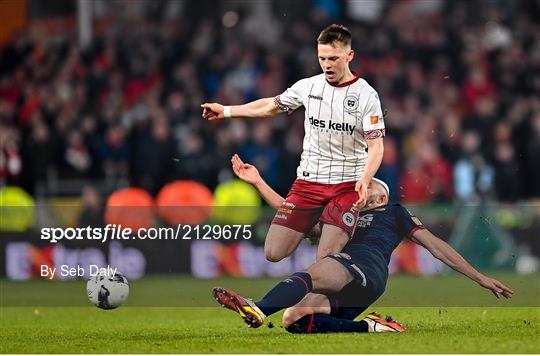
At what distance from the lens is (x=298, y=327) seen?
957 cm

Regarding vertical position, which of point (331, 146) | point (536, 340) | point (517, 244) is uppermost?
point (331, 146)

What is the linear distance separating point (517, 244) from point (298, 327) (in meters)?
7.03

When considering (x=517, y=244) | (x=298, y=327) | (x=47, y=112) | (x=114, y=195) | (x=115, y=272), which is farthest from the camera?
(x=47, y=112)

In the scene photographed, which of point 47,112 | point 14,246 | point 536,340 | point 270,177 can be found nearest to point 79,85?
point 47,112

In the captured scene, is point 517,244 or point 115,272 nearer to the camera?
point 115,272

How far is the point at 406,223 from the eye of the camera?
10.1 metres

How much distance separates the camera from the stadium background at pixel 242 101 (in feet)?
51.5

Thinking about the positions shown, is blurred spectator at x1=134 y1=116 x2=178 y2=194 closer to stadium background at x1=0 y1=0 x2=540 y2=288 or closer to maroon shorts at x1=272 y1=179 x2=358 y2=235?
stadium background at x1=0 y1=0 x2=540 y2=288

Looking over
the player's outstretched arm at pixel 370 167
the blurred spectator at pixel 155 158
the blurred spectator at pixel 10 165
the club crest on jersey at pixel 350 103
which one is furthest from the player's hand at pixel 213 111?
the blurred spectator at pixel 10 165

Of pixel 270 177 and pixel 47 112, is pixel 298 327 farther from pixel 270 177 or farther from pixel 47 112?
pixel 47 112

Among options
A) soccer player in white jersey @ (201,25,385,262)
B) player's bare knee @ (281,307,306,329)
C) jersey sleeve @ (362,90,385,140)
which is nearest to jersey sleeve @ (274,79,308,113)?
soccer player in white jersey @ (201,25,385,262)

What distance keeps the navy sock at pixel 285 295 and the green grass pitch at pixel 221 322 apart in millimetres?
233

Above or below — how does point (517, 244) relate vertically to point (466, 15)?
below

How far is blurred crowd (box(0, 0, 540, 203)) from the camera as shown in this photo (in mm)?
17547
